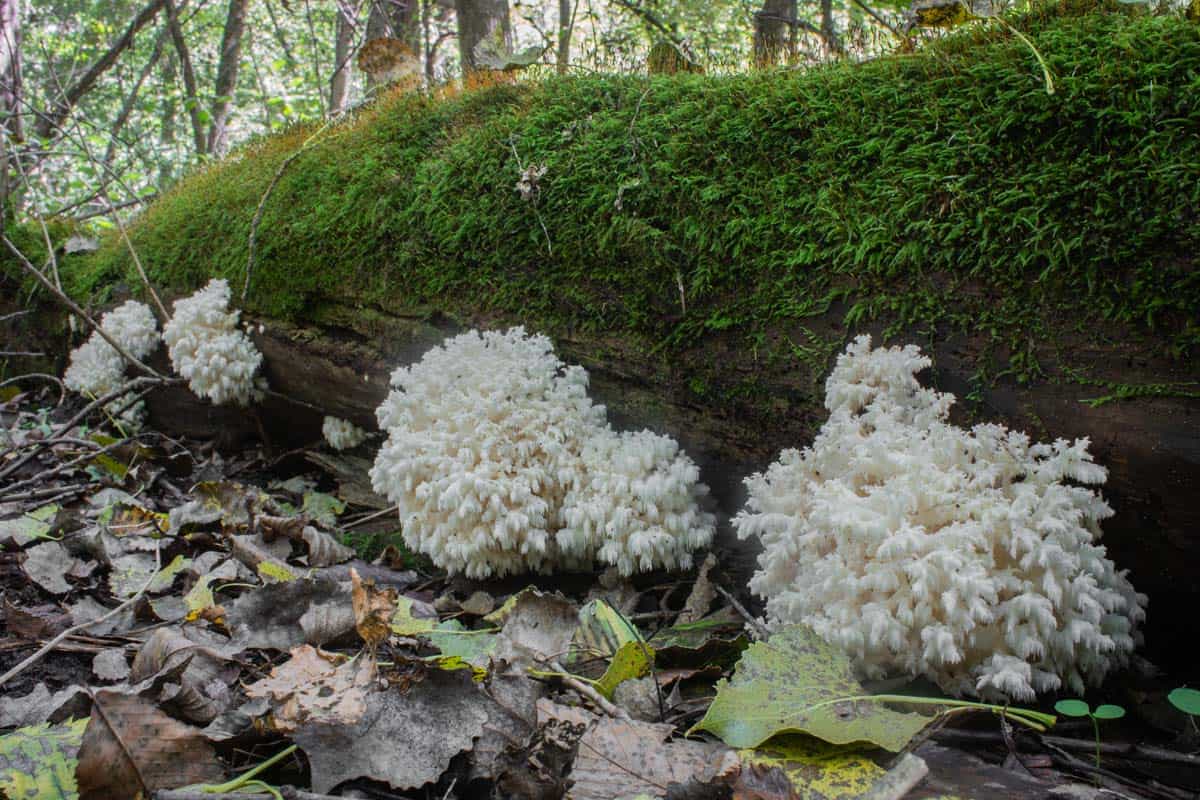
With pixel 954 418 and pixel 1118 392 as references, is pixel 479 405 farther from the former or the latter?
pixel 1118 392

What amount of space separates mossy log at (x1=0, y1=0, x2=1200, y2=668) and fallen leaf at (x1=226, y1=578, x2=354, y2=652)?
1402 millimetres

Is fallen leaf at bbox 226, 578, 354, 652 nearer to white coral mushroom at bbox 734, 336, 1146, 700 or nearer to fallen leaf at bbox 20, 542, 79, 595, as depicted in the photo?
fallen leaf at bbox 20, 542, 79, 595

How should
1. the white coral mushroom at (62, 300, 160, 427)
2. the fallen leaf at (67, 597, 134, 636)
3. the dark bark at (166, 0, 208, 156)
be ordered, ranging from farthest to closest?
the dark bark at (166, 0, 208, 156)
the white coral mushroom at (62, 300, 160, 427)
the fallen leaf at (67, 597, 134, 636)

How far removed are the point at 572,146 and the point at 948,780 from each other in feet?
9.03

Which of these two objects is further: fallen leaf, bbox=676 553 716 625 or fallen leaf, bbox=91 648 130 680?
fallen leaf, bbox=676 553 716 625

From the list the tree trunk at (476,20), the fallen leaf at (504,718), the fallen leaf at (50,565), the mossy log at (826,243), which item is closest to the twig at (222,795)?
the fallen leaf at (504,718)

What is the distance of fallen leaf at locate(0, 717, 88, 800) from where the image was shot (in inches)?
61.6

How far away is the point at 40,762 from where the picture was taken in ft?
5.39

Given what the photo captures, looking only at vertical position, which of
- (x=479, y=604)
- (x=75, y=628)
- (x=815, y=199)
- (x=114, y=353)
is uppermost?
(x=815, y=199)

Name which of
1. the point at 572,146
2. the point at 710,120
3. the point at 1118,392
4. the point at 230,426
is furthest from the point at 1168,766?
the point at 230,426

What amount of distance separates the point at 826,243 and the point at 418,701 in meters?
1.98

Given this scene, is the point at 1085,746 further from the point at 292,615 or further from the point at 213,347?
the point at 213,347

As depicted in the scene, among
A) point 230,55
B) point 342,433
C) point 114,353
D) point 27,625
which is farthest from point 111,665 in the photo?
point 230,55

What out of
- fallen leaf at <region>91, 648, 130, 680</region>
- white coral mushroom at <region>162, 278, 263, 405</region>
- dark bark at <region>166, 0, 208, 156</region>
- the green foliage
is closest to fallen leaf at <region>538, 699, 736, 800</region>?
the green foliage
